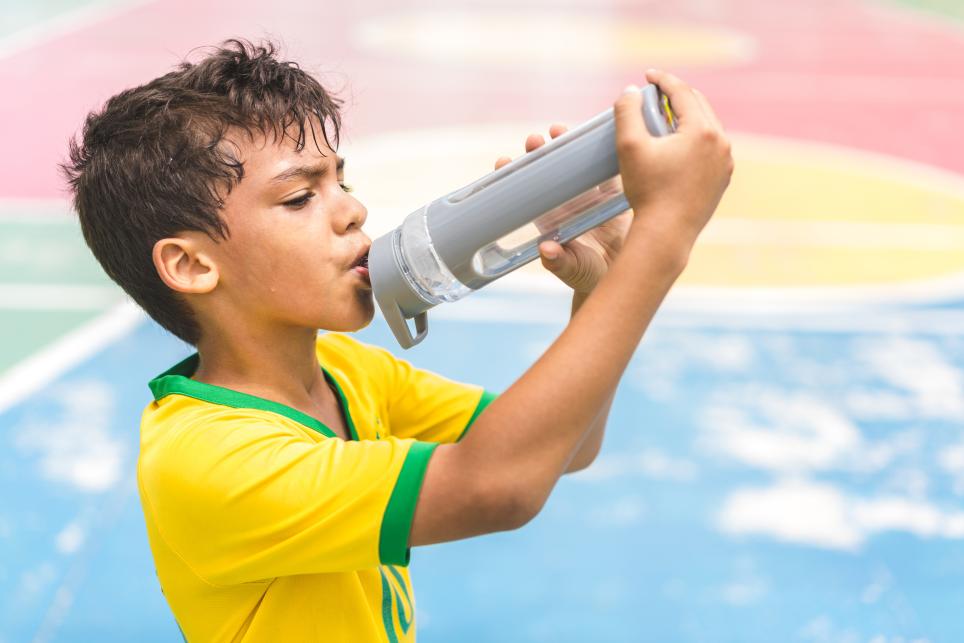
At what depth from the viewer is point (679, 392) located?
386 cm

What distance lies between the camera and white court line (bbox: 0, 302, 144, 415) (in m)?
3.79

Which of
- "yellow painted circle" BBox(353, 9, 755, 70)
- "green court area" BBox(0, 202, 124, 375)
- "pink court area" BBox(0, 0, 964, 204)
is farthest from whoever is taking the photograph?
"yellow painted circle" BBox(353, 9, 755, 70)

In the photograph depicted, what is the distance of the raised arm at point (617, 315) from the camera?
1.19 m

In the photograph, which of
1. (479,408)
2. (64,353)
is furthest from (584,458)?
(64,353)

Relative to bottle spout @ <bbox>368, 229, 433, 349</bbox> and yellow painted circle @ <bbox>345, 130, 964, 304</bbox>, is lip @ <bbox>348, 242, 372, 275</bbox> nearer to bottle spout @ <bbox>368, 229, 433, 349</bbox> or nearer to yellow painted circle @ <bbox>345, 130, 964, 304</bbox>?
bottle spout @ <bbox>368, 229, 433, 349</bbox>

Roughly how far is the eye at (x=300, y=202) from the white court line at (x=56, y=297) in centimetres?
327

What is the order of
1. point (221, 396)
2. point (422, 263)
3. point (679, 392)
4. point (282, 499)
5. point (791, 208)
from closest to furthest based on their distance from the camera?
point (282, 499) → point (422, 263) → point (221, 396) → point (679, 392) → point (791, 208)

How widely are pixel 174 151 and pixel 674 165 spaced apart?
671mm

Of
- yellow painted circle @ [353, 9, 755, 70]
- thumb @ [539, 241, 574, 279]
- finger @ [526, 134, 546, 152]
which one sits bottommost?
yellow painted circle @ [353, 9, 755, 70]

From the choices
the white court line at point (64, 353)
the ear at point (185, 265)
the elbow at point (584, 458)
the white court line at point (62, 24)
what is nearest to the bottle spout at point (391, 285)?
the ear at point (185, 265)

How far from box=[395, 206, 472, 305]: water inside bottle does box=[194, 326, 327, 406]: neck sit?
0.79 ft

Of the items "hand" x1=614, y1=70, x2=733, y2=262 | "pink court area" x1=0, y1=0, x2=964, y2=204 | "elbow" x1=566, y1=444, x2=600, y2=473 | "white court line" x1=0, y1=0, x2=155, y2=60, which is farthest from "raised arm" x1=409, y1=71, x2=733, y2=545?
"white court line" x1=0, y1=0, x2=155, y2=60

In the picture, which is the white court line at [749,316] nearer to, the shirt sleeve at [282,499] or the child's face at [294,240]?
the child's face at [294,240]

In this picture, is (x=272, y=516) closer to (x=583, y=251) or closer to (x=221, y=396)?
(x=221, y=396)
